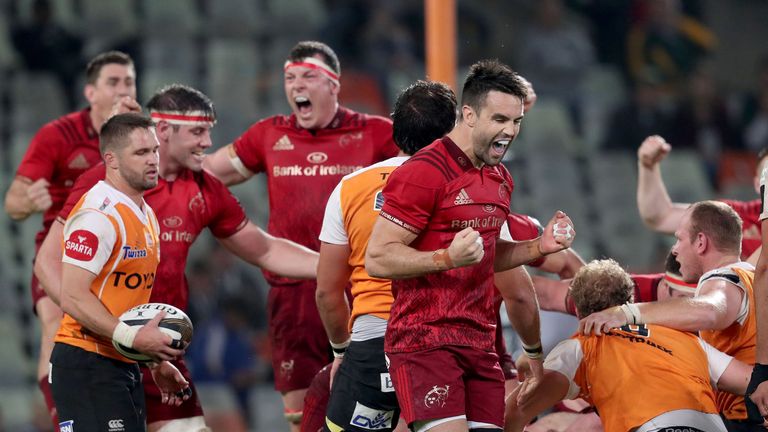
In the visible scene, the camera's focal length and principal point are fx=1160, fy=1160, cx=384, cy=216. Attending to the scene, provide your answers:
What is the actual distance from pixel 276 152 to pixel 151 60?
6.37m

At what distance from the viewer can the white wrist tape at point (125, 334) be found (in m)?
5.03

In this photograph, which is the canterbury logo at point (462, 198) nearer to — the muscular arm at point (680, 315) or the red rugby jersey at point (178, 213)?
the muscular arm at point (680, 315)

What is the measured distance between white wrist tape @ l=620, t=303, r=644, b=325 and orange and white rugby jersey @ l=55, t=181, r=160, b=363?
218 cm

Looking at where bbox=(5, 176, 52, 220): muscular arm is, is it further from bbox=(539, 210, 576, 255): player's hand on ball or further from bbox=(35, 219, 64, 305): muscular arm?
bbox=(539, 210, 576, 255): player's hand on ball

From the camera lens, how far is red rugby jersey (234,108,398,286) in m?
6.82

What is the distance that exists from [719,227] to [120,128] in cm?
292

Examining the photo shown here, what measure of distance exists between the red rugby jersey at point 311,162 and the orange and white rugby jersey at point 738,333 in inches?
85.2

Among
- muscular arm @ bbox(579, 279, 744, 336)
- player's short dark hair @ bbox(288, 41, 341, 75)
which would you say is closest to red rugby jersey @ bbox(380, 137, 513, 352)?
muscular arm @ bbox(579, 279, 744, 336)

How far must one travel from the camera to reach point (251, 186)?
1200 cm

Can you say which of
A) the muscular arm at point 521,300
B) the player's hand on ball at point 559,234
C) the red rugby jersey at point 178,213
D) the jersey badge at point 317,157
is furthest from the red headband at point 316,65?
the player's hand on ball at point 559,234

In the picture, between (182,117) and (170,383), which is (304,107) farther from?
(170,383)

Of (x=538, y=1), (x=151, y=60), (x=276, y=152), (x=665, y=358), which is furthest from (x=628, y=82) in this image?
(x=665, y=358)

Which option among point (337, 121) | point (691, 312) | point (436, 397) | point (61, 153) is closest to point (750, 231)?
point (691, 312)

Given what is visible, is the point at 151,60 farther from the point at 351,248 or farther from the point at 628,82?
the point at 351,248
